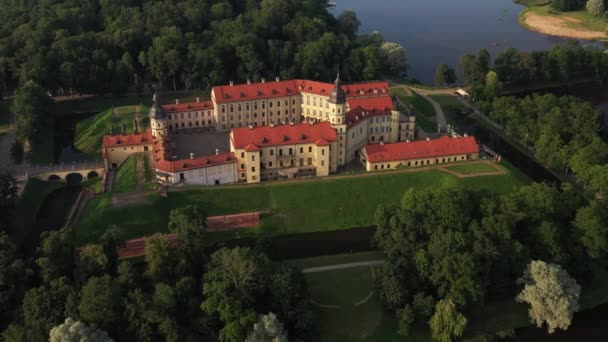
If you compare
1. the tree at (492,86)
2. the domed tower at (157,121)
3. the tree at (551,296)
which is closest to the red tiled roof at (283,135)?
the domed tower at (157,121)

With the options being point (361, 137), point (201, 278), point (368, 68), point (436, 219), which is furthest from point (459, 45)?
point (201, 278)

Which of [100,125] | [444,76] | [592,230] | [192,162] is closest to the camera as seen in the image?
[592,230]

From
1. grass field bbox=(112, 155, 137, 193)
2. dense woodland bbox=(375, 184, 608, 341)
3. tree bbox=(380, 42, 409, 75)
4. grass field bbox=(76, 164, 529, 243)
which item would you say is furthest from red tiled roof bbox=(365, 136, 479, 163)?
tree bbox=(380, 42, 409, 75)

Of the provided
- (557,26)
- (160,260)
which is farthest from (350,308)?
(557,26)

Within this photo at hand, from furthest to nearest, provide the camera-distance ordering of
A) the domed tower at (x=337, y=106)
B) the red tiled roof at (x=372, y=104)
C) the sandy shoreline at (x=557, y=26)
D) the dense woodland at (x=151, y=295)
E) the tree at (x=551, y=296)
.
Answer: the sandy shoreline at (x=557, y=26), the red tiled roof at (x=372, y=104), the domed tower at (x=337, y=106), the tree at (x=551, y=296), the dense woodland at (x=151, y=295)

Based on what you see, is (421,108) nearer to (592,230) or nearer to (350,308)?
(592,230)

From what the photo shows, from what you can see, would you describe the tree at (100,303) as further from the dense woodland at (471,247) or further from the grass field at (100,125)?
the grass field at (100,125)
